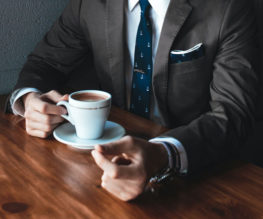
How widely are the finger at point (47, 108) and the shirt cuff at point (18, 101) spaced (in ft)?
0.49

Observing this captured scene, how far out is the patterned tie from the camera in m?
1.35

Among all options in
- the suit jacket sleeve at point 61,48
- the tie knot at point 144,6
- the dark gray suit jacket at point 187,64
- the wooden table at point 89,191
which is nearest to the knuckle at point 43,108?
the wooden table at point 89,191

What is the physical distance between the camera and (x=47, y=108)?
1.09m

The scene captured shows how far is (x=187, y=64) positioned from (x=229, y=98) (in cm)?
22

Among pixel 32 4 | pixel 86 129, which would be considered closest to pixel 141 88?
pixel 86 129

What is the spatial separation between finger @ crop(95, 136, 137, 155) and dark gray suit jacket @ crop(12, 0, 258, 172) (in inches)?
7.6

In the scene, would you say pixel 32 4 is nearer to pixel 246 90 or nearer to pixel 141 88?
pixel 141 88

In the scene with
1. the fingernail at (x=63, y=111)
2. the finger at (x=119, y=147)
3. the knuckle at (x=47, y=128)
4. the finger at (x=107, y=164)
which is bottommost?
the knuckle at (x=47, y=128)

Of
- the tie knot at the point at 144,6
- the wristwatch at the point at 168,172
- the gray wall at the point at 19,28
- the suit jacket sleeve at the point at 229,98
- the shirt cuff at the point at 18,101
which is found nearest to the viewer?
the wristwatch at the point at 168,172

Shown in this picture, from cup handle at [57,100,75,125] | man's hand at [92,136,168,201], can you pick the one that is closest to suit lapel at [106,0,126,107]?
cup handle at [57,100,75,125]

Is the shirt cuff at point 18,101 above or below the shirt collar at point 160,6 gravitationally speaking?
below

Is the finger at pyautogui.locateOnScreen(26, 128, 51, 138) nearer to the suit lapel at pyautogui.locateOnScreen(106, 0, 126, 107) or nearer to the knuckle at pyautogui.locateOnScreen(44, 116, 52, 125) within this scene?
the knuckle at pyautogui.locateOnScreen(44, 116, 52, 125)

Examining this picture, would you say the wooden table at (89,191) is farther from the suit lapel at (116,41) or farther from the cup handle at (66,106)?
the suit lapel at (116,41)

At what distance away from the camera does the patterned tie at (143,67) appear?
4.43ft
